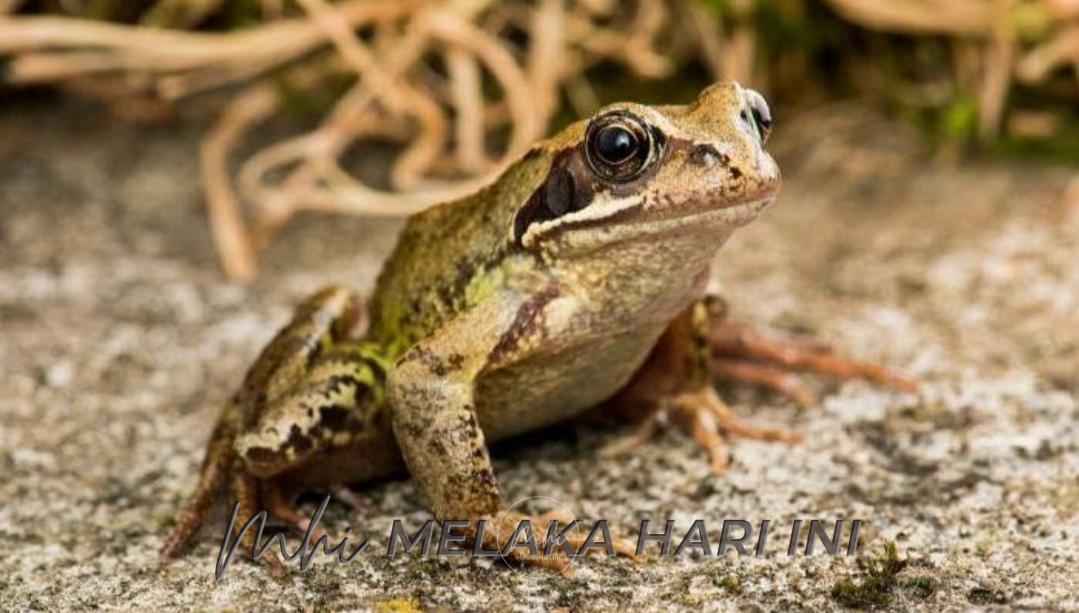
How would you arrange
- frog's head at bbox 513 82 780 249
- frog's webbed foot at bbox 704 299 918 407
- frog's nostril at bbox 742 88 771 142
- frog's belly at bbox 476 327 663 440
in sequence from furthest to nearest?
frog's webbed foot at bbox 704 299 918 407
frog's belly at bbox 476 327 663 440
frog's nostril at bbox 742 88 771 142
frog's head at bbox 513 82 780 249

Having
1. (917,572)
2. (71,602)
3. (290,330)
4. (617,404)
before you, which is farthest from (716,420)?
(71,602)

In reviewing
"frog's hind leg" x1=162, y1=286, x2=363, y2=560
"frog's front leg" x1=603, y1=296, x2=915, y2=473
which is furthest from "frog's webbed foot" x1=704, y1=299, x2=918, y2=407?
"frog's hind leg" x1=162, y1=286, x2=363, y2=560

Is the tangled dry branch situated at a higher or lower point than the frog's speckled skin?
higher

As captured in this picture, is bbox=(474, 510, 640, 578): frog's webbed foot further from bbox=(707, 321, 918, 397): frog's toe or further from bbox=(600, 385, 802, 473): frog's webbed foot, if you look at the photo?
bbox=(707, 321, 918, 397): frog's toe

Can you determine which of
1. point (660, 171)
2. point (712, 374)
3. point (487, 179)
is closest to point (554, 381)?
point (660, 171)

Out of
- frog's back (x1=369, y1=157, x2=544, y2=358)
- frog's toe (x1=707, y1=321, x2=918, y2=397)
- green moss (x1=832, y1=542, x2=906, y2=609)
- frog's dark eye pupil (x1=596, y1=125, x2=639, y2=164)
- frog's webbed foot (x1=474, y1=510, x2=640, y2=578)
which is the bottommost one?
green moss (x1=832, y1=542, x2=906, y2=609)

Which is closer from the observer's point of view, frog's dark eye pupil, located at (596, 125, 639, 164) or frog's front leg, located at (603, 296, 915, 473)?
frog's dark eye pupil, located at (596, 125, 639, 164)
